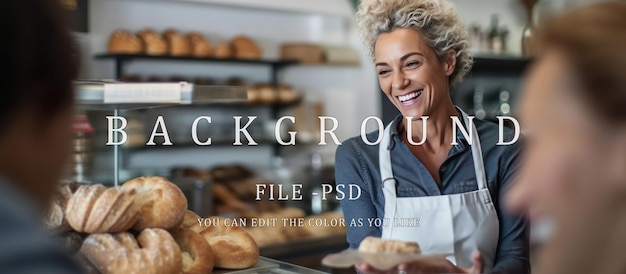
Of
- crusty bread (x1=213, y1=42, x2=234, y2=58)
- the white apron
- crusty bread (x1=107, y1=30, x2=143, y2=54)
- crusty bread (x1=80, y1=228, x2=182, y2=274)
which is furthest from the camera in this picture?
crusty bread (x1=213, y1=42, x2=234, y2=58)

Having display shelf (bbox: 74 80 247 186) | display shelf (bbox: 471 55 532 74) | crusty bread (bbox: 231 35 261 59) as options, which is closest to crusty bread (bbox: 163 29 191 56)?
crusty bread (bbox: 231 35 261 59)

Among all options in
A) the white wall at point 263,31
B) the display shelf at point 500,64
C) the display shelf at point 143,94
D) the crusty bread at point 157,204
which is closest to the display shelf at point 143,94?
the display shelf at point 143,94

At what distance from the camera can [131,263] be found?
3.78ft

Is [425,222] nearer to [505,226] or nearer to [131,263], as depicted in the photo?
[505,226]

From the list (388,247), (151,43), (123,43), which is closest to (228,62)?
(151,43)

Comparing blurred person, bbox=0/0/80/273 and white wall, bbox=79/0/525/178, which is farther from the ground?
white wall, bbox=79/0/525/178

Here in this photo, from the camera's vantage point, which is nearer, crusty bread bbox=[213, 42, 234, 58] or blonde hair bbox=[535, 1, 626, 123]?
blonde hair bbox=[535, 1, 626, 123]

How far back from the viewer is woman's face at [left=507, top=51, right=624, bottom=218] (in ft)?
1.74

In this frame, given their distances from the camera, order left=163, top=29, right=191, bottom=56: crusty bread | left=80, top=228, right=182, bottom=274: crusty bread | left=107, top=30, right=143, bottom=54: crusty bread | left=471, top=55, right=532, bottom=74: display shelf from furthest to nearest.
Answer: left=471, top=55, right=532, bottom=74: display shelf < left=163, top=29, right=191, bottom=56: crusty bread < left=107, top=30, right=143, bottom=54: crusty bread < left=80, top=228, right=182, bottom=274: crusty bread

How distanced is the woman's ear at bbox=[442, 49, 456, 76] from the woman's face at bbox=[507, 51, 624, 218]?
2.90 ft

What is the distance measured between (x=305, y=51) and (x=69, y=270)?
171 inches

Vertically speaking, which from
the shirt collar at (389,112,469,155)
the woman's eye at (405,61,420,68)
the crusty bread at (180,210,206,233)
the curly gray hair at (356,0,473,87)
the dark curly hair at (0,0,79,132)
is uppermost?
the curly gray hair at (356,0,473,87)

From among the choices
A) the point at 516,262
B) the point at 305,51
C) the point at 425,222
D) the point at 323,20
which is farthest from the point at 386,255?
the point at 323,20

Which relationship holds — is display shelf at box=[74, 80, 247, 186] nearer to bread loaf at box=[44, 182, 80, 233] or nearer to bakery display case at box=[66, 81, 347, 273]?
bakery display case at box=[66, 81, 347, 273]
